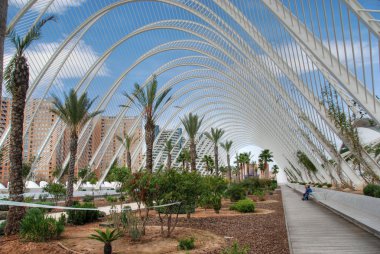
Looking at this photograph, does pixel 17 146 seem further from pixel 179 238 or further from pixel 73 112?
pixel 73 112

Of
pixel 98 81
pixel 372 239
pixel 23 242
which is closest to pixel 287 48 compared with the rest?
pixel 372 239

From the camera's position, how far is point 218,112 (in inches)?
2982

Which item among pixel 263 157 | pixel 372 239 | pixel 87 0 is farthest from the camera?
pixel 263 157

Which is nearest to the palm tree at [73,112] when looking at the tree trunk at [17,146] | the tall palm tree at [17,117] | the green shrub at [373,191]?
the tall palm tree at [17,117]

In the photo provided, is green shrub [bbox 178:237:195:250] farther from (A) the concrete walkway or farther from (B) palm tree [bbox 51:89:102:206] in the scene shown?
(B) palm tree [bbox 51:89:102:206]

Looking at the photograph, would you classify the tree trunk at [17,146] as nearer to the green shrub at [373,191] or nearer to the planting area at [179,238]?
the planting area at [179,238]

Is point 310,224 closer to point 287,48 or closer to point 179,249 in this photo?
point 179,249

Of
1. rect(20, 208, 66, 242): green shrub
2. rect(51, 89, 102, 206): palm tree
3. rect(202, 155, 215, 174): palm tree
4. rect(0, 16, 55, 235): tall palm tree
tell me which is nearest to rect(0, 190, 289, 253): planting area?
rect(20, 208, 66, 242): green shrub

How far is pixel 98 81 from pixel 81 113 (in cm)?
1316

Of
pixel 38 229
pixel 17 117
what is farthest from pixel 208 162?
pixel 38 229

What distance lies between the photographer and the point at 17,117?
40.8 ft

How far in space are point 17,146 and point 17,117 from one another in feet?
3.20

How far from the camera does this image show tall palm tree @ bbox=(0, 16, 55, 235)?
11.6m

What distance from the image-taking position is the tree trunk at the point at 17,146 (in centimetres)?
1154
